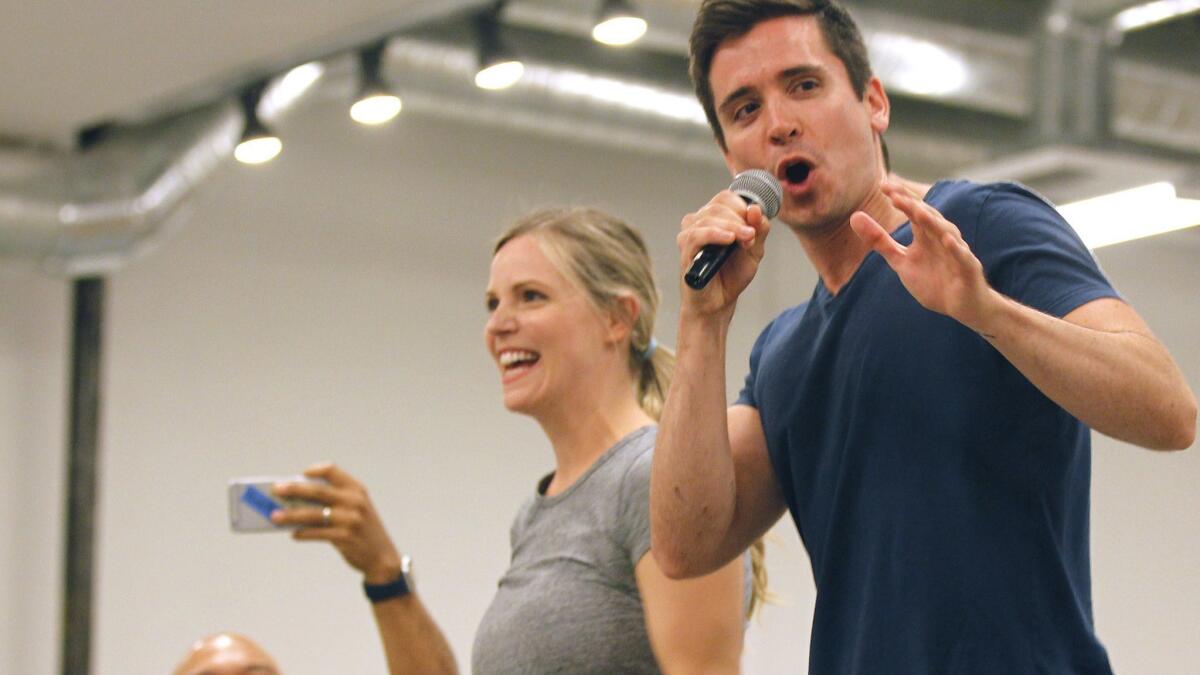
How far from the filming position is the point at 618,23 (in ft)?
15.0

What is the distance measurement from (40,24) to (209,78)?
65cm

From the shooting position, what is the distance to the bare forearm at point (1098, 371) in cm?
122

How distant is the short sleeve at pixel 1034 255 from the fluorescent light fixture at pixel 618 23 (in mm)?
3218

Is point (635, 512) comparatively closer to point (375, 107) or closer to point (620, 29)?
point (620, 29)

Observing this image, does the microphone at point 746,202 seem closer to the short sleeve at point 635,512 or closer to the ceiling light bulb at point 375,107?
the short sleeve at point 635,512

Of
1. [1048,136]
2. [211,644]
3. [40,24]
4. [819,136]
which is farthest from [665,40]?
[819,136]

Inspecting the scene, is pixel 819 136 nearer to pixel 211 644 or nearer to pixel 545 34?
pixel 211 644

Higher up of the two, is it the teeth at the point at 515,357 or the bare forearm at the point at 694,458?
the teeth at the point at 515,357

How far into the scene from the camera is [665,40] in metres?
5.12

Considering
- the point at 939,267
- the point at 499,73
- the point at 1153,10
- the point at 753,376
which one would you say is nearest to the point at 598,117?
the point at 499,73

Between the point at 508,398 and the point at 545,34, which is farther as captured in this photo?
the point at 545,34

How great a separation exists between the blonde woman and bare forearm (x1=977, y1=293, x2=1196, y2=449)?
2.45 ft

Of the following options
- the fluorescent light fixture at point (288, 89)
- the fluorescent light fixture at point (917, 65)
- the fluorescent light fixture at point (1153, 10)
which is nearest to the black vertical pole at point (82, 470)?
the fluorescent light fixture at point (288, 89)

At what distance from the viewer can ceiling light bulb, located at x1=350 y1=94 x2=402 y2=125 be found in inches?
197
